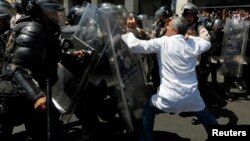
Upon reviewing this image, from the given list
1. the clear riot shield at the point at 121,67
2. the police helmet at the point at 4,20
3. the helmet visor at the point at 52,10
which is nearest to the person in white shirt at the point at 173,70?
the clear riot shield at the point at 121,67

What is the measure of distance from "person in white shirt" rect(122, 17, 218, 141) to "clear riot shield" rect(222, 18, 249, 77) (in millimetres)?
3069

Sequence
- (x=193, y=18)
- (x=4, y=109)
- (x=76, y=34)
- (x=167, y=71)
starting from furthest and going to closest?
1. (x=193, y=18)
2. (x=76, y=34)
3. (x=167, y=71)
4. (x=4, y=109)

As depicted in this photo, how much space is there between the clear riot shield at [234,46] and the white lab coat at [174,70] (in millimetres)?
3137

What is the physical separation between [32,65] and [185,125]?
268 cm

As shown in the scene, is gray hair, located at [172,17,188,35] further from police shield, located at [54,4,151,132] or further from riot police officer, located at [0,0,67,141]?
riot police officer, located at [0,0,67,141]

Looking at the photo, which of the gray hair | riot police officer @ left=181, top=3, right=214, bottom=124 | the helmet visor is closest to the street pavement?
riot police officer @ left=181, top=3, right=214, bottom=124

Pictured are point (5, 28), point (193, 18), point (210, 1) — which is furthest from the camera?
point (210, 1)

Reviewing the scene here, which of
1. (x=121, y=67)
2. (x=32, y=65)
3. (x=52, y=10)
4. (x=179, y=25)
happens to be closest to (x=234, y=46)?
(x=179, y=25)

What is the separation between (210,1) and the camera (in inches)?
544

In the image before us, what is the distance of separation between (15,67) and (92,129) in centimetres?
152

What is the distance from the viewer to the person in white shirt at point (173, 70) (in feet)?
12.1

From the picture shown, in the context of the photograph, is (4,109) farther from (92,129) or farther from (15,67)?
(92,129)

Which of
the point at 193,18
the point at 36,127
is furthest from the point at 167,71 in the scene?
the point at 193,18

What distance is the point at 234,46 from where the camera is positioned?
6.76m
